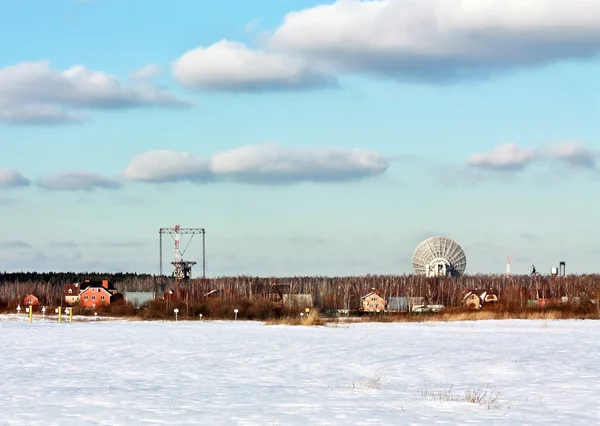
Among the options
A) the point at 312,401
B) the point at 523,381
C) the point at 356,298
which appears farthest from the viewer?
the point at 356,298

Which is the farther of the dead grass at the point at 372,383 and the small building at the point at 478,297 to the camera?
the small building at the point at 478,297

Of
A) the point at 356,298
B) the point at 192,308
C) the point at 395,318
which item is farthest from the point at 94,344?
the point at 356,298

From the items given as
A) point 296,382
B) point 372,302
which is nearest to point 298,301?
point 372,302

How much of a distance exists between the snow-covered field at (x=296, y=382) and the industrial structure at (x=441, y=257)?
361ft

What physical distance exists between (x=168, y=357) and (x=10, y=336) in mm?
14463

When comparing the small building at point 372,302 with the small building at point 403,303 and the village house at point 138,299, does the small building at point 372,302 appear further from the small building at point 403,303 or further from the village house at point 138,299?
the village house at point 138,299

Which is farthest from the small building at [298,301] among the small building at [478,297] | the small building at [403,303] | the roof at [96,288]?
the roof at [96,288]

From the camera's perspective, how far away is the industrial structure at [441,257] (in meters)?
144

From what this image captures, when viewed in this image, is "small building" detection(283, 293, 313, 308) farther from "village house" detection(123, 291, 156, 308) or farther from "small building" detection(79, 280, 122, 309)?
"small building" detection(79, 280, 122, 309)

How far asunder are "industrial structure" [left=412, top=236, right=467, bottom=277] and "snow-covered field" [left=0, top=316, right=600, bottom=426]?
4336 inches

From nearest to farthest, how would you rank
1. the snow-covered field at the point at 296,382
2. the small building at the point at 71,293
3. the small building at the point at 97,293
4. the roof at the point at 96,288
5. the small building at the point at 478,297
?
the snow-covered field at the point at 296,382 → the small building at the point at 478,297 → the small building at the point at 97,293 → the roof at the point at 96,288 → the small building at the point at 71,293

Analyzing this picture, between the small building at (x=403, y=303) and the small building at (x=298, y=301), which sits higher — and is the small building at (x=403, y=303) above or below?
below

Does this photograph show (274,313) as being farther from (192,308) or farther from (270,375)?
(270,375)

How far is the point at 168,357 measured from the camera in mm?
26734
